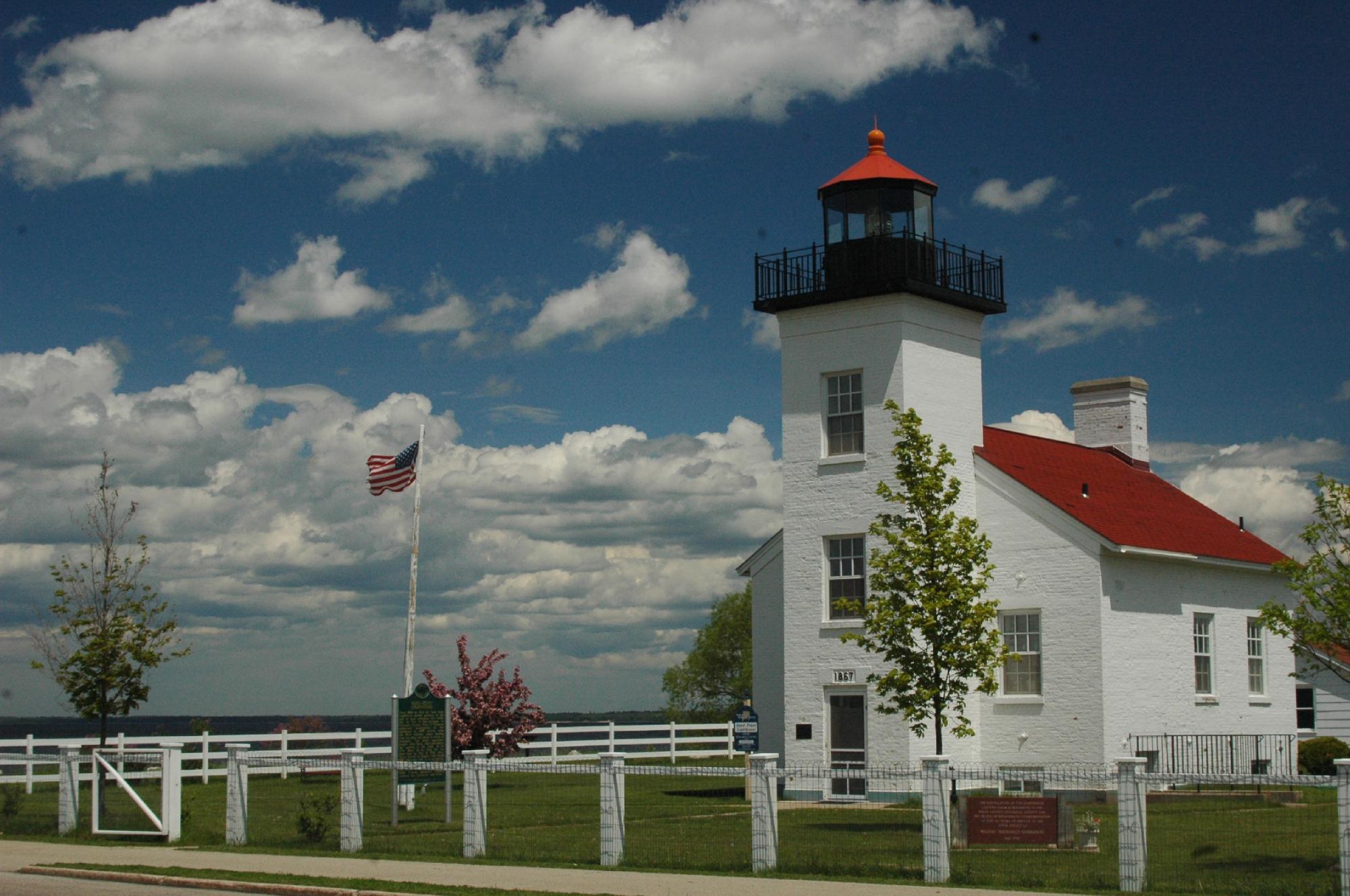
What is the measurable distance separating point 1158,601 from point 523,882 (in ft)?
57.9

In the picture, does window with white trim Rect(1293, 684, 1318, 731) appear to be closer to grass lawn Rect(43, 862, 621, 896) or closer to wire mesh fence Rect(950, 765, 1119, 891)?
wire mesh fence Rect(950, 765, 1119, 891)

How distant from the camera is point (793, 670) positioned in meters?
29.5

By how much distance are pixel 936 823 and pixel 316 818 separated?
28.5ft

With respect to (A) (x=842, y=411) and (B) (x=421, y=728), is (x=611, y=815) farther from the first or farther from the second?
(A) (x=842, y=411)

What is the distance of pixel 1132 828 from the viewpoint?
14.8m

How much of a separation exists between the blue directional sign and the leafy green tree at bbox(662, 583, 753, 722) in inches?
1397

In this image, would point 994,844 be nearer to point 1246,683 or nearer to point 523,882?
point 523,882

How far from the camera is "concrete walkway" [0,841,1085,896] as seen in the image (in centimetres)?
1490

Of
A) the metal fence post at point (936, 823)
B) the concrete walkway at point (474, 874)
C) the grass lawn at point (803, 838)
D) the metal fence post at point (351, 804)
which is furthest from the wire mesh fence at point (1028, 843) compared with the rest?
the metal fence post at point (351, 804)

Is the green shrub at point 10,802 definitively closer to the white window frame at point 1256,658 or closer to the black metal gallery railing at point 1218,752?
the black metal gallery railing at point 1218,752

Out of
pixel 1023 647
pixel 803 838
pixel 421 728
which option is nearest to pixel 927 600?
pixel 803 838

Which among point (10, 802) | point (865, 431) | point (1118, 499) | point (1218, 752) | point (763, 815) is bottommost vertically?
point (1218, 752)

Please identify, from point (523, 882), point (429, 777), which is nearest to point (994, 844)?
point (523, 882)

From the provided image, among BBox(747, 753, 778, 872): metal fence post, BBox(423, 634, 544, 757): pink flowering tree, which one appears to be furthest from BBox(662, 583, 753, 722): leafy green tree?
BBox(747, 753, 778, 872): metal fence post
